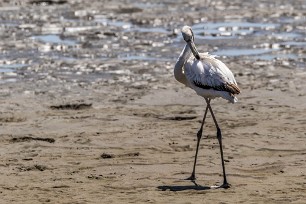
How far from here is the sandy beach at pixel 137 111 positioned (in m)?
9.97

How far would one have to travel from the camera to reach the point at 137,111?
44.4ft

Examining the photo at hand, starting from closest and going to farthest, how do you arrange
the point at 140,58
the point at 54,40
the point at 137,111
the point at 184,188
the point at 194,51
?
the point at 184,188 → the point at 194,51 → the point at 137,111 → the point at 140,58 → the point at 54,40

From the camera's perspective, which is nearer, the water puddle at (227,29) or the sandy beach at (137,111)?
the sandy beach at (137,111)

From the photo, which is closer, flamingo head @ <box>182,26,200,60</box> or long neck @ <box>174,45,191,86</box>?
flamingo head @ <box>182,26,200,60</box>

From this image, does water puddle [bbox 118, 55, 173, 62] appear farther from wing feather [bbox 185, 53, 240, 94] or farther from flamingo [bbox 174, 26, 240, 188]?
wing feather [bbox 185, 53, 240, 94]

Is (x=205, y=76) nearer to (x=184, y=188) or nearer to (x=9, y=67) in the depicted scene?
(x=184, y=188)

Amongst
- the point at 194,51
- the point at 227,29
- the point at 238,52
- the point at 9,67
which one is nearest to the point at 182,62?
the point at 194,51

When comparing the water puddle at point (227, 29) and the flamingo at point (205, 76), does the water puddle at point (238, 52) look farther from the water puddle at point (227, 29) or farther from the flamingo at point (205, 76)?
the flamingo at point (205, 76)

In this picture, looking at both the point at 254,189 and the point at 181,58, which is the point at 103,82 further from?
the point at 254,189

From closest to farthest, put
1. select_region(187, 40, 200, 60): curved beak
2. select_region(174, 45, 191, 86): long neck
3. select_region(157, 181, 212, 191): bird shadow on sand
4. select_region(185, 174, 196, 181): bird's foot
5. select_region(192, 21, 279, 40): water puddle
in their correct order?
select_region(157, 181, 212, 191): bird shadow on sand < select_region(185, 174, 196, 181): bird's foot < select_region(187, 40, 200, 60): curved beak < select_region(174, 45, 191, 86): long neck < select_region(192, 21, 279, 40): water puddle

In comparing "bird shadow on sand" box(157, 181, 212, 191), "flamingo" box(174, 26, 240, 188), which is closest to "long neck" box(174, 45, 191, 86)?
"flamingo" box(174, 26, 240, 188)

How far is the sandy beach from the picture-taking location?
997 centimetres

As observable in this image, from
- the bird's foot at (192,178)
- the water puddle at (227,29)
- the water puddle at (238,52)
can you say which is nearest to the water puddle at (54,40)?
the water puddle at (227,29)

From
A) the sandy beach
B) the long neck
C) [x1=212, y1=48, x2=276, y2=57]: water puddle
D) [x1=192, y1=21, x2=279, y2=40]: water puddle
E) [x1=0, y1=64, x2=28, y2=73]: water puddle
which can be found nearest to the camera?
the sandy beach
